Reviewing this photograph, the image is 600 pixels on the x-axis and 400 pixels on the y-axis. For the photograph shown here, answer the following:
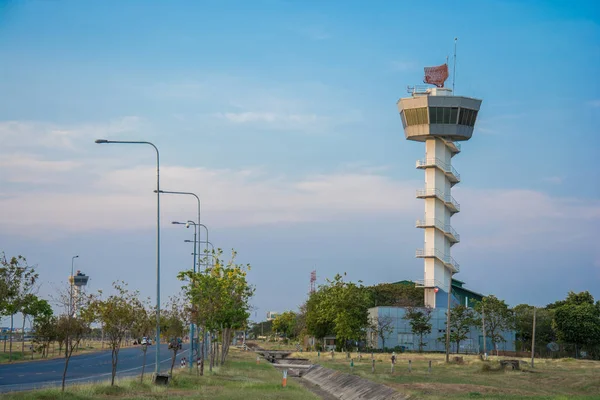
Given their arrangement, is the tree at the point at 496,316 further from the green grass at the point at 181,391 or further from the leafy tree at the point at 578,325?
the green grass at the point at 181,391

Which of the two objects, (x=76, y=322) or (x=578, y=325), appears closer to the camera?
(x=76, y=322)

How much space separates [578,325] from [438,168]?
29942 millimetres

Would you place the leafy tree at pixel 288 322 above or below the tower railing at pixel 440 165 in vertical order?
below

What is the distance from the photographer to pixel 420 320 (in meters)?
112

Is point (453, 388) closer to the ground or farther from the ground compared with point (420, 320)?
closer to the ground

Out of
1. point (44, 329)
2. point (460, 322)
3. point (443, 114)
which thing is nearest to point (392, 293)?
point (460, 322)

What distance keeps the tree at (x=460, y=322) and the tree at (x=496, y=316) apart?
126 centimetres

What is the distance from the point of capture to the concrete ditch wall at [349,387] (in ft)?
113

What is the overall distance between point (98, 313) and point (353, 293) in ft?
243

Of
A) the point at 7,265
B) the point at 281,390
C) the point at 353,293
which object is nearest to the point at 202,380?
the point at 281,390

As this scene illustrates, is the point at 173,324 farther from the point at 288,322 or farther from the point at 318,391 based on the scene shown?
the point at 288,322

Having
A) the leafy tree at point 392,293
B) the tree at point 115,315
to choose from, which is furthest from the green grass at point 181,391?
the leafy tree at point 392,293

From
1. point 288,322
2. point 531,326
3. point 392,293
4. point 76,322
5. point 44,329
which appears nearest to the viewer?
point 76,322

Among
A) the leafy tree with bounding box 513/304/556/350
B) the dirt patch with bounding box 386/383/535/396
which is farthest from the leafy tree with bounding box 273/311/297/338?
the dirt patch with bounding box 386/383/535/396
